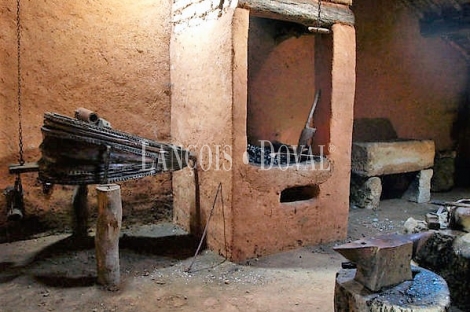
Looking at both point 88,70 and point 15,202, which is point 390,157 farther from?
point 15,202

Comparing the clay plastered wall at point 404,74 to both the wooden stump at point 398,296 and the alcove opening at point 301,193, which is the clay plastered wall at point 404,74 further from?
the wooden stump at point 398,296

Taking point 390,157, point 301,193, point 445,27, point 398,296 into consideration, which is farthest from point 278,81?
point 398,296

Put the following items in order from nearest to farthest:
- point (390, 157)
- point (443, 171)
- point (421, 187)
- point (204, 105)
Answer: point (204, 105), point (390, 157), point (421, 187), point (443, 171)

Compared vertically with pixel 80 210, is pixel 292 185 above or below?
above

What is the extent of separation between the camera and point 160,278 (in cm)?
395

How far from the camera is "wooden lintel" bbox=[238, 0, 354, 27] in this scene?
4.24m

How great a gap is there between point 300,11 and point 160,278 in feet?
10.3

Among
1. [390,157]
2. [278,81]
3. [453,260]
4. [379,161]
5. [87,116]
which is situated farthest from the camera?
[390,157]

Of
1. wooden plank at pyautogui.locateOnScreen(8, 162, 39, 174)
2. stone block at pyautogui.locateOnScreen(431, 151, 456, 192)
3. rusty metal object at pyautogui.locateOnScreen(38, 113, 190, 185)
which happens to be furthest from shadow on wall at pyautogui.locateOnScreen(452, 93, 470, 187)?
wooden plank at pyautogui.locateOnScreen(8, 162, 39, 174)

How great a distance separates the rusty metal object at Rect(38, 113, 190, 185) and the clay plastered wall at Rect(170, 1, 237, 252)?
33.6 inches

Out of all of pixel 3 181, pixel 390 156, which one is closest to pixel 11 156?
pixel 3 181

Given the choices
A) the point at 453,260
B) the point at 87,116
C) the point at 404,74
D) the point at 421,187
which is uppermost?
the point at 404,74

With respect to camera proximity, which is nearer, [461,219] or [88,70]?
[461,219]

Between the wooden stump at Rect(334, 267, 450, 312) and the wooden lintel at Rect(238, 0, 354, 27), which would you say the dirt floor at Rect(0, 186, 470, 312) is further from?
the wooden lintel at Rect(238, 0, 354, 27)
